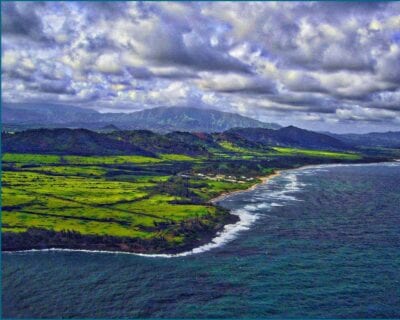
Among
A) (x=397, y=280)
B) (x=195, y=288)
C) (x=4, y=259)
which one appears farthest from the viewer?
(x=4, y=259)

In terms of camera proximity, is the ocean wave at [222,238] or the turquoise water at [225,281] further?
the ocean wave at [222,238]

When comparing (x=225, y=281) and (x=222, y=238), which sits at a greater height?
(x=222, y=238)

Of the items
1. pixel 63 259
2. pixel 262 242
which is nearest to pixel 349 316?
pixel 262 242

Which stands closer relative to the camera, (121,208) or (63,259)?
(63,259)

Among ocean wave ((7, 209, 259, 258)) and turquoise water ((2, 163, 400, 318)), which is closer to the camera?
turquoise water ((2, 163, 400, 318))

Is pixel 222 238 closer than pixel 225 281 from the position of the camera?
No

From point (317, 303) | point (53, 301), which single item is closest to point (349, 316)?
point (317, 303)

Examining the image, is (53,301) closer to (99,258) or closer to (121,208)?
(99,258)

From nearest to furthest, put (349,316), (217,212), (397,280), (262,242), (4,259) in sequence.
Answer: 1. (349,316)
2. (397,280)
3. (4,259)
4. (262,242)
5. (217,212)
